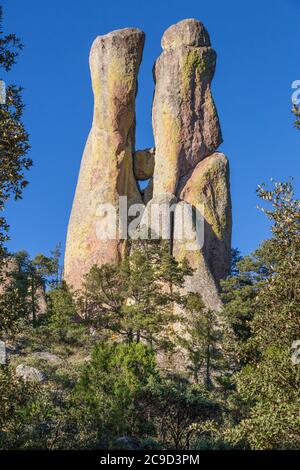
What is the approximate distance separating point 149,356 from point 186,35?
2944 centimetres

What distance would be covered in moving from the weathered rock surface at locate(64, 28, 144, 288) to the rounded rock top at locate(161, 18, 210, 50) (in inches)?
84.3

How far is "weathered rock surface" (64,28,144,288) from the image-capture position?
47.3 m

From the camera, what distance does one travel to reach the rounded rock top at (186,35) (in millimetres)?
48062

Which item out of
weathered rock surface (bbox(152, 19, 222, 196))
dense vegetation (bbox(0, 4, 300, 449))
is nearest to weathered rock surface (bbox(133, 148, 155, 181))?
weathered rock surface (bbox(152, 19, 222, 196))

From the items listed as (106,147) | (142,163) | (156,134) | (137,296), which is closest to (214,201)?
(156,134)

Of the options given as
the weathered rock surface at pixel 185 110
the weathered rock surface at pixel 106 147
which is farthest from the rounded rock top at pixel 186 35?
the weathered rock surface at pixel 106 147

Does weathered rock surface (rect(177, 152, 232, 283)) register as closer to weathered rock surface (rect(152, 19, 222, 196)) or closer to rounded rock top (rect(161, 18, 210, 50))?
weathered rock surface (rect(152, 19, 222, 196))

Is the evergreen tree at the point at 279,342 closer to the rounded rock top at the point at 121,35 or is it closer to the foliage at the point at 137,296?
the foliage at the point at 137,296

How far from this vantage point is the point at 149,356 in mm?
26531

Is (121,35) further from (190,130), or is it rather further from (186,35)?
(190,130)

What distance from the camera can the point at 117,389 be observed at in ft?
78.8

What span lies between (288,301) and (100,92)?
120ft

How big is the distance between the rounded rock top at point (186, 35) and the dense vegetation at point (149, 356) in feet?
58.2

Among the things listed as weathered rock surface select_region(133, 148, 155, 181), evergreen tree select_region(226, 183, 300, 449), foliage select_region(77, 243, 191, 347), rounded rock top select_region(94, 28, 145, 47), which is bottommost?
evergreen tree select_region(226, 183, 300, 449)
